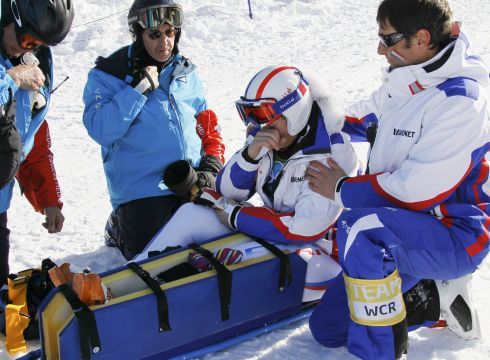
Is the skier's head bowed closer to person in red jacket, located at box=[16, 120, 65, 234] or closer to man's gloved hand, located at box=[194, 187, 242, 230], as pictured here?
person in red jacket, located at box=[16, 120, 65, 234]

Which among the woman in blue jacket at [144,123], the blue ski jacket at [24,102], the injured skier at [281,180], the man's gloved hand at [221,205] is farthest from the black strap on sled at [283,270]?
the blue ski jacket at [24,102]

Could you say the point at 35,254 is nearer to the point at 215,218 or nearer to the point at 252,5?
the point at 215,218

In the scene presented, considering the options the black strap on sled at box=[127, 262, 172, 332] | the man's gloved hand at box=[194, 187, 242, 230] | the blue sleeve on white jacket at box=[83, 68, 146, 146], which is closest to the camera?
the black strap on sled at box=[127, 262, 172, 332]

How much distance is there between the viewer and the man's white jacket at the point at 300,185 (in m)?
3.67

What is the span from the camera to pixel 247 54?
1019cm

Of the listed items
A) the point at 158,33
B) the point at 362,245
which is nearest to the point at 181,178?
the point at 158,33

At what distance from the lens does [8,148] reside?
131 inches

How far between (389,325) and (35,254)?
285 centimetres

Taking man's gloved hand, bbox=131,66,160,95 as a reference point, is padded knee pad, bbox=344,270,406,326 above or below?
below

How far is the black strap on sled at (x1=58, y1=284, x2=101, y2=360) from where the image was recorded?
2.96 m

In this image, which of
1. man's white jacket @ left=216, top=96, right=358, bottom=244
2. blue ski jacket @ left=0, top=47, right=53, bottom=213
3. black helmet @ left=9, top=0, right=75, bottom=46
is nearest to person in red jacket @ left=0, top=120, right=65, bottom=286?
blue ski jacket @ left=0, top=47, right=53, bottom=213

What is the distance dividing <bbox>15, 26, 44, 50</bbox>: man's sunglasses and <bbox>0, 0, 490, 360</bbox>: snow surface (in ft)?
5.29

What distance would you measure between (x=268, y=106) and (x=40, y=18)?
1.31 metres

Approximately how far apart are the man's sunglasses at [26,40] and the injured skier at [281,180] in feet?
3.78
